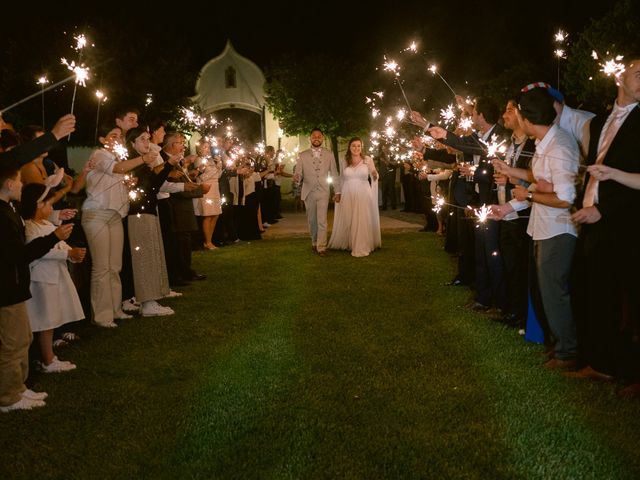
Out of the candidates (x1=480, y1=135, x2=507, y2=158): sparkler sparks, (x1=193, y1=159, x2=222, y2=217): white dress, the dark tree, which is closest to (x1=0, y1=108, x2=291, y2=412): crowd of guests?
(x1=193, y1=159, x2=222, y2=217): white dress

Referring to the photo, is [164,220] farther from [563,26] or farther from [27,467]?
[563,26]

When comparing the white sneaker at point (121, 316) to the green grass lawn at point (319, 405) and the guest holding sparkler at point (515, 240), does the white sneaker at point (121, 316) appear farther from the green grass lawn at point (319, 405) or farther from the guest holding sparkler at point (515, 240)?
the guest holding sparkler at point (515, 240)

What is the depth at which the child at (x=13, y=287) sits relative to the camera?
460cm

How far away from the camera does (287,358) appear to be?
5.95 m

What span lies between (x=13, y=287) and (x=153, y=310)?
334 centimetres

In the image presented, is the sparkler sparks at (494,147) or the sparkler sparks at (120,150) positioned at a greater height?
the sparkler sparks at (120,150)

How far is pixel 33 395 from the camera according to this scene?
5062 mm

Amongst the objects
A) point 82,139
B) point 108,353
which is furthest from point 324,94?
point 108,353

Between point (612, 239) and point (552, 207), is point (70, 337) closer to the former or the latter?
point (552, 207)

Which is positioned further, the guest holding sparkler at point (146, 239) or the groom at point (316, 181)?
the groom at point (316, 181)

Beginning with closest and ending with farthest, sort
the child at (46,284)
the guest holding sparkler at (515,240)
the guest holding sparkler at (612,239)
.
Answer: the guest holding sparkler at (612,239) → the child at (46,284) → the guest holding sparkler at (515,240)

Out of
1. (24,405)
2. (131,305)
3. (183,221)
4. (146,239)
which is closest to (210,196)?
(183,221)

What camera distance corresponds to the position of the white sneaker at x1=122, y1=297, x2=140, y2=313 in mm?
8289

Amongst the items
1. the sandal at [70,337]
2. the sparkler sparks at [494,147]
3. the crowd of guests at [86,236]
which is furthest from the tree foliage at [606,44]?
the sandal at [70,337]
